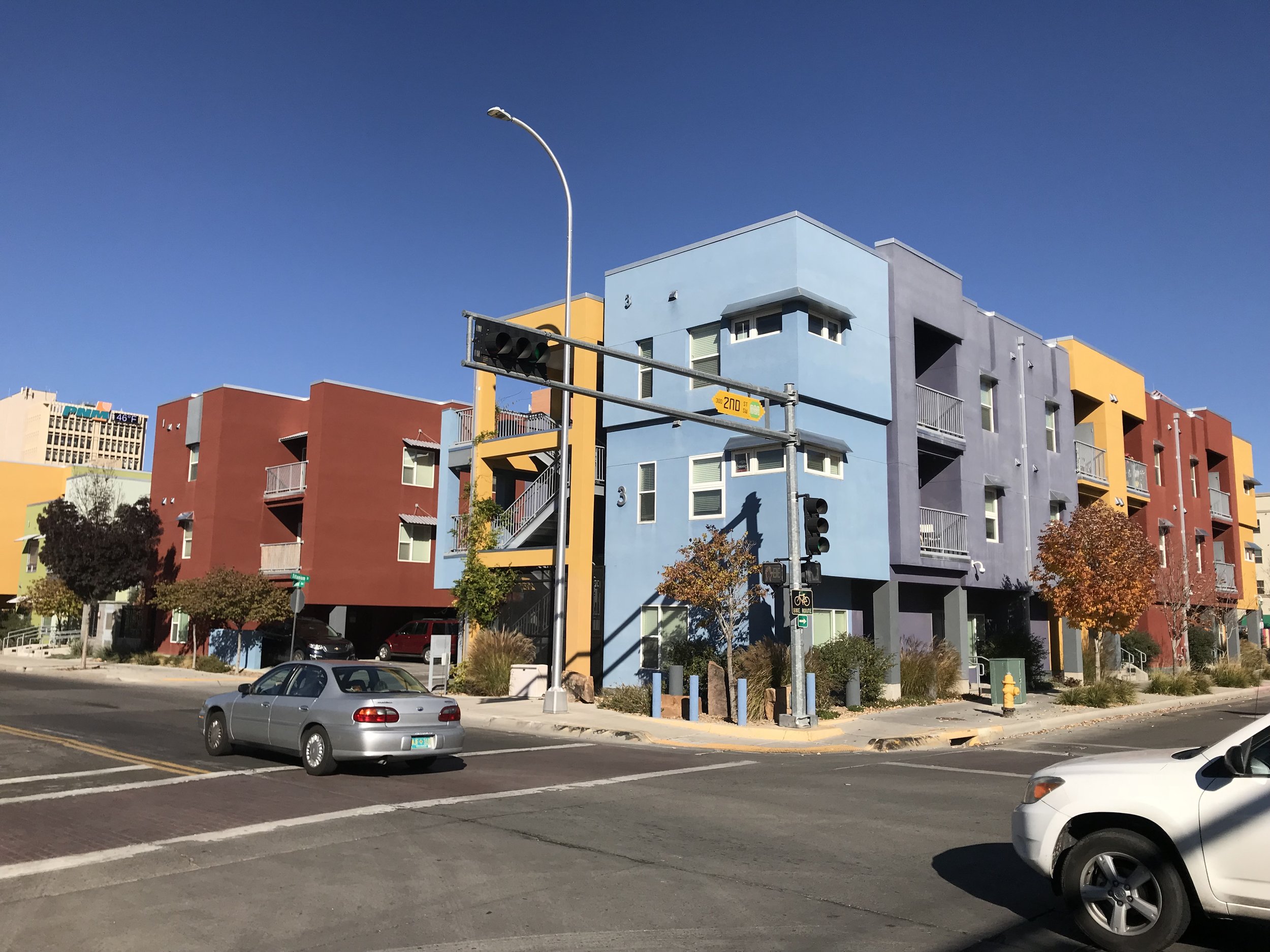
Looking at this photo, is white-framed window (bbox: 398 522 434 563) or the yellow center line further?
white-framed window (bbox: 398 522 434 563)

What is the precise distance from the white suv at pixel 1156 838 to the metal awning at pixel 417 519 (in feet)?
117

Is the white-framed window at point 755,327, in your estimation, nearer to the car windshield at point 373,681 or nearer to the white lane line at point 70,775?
the car windshield at point 373,681

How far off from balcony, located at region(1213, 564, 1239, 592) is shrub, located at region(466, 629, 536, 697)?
33.2 metres

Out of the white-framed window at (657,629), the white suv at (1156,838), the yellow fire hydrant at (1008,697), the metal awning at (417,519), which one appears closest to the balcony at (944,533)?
the yellow fire hydrant at (1008,697)

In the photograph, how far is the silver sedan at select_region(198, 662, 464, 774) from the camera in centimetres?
1208

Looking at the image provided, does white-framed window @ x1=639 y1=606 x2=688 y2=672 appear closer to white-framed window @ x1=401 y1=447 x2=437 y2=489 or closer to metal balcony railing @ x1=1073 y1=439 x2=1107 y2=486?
metal balcony railing @ x1=1073 y1=439 x2=1107 y2=486

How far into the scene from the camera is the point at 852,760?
1536 centimetres

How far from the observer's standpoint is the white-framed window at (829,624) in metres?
23.4

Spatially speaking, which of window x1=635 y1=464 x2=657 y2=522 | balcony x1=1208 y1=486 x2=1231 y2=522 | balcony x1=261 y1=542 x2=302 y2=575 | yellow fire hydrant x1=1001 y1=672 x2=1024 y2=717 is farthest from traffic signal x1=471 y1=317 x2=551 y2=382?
balcony x1=1208 y1=486 x2=1231 y2=522

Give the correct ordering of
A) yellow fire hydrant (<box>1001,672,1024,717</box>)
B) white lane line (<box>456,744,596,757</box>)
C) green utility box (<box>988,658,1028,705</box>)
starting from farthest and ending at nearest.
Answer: green utility box (<box>988,658,1028,705</box>)
yellow fire hydrant (<box>1001,672,1024,717</box>)
white lane line (<box>456,744,596,757</box>)

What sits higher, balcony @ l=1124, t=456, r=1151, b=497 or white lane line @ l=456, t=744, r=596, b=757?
balcony @ l=1124, t=456, r=1151, b=497

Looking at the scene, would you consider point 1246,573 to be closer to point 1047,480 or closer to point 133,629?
point 1047,480

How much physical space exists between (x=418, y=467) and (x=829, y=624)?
2238 cm

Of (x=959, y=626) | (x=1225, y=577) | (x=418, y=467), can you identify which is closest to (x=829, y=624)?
(x=959, y=626)
